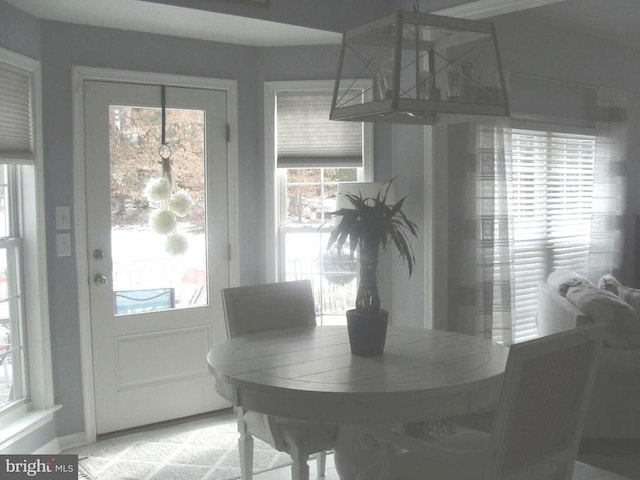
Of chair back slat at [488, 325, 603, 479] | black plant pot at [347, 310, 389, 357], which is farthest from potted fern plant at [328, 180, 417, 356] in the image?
chair back slat at [488, 325, 603, 479]

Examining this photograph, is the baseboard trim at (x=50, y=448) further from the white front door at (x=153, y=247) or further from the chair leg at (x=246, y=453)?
the chair leg at (x=246, y=453)

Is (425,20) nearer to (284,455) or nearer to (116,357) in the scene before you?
(284,455)

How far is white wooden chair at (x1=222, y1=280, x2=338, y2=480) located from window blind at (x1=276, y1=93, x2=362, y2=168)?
3.91 feet

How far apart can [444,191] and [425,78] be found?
160cm

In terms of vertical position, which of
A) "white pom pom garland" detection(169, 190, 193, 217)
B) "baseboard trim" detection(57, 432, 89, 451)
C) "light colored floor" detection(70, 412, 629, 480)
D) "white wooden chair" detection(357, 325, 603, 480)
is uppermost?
"white pom pom garland" detection(169, 190, 193, 217)

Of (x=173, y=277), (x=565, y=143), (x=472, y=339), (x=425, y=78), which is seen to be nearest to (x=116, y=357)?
(x=173, y=277)

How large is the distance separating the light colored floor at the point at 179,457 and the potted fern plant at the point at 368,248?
108 centimetres

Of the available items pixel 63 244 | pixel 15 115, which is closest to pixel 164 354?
pixel 63 244

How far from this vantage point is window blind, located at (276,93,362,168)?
4.14 m

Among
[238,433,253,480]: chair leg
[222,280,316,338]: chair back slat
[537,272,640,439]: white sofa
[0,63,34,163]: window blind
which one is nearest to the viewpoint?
[238,433,253,480]: chair leg

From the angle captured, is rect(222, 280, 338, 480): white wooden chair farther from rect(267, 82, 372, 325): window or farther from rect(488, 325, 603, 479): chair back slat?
rect(267, 82, 372, 325): window

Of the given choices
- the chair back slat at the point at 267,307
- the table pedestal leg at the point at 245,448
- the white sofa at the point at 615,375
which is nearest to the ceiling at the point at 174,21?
the chair back slat at the point at 267,307

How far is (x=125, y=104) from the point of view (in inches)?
148

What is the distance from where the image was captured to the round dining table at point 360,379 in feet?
6.70
